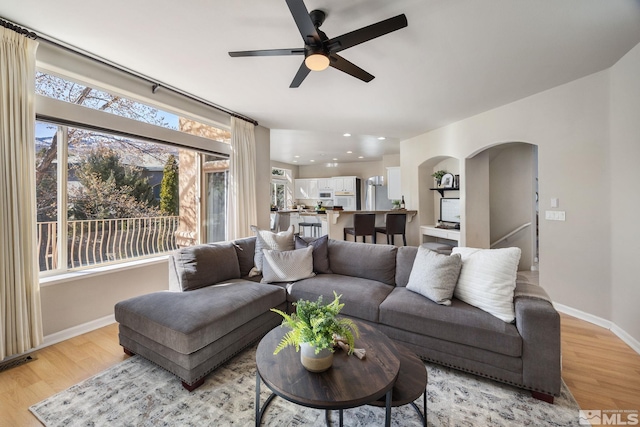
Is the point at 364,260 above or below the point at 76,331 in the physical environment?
above

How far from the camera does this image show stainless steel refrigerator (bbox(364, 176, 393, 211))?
8359mm

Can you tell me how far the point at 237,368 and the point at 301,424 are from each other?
755 millimetres

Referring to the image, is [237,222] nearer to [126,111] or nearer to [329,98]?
[126,111]

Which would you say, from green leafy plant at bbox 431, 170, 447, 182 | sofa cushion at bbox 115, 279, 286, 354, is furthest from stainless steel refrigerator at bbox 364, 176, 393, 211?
sofa cushion at bbox 115, 279, 286, 354

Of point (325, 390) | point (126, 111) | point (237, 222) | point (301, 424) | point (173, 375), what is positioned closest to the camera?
point (325, 390)

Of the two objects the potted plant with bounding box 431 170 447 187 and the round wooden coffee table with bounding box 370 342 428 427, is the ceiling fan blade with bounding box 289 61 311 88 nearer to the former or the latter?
the round wooden coffee table with bounding box 370 342 428 427

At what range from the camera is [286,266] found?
9.18 feet

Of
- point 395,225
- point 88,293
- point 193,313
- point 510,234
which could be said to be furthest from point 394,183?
point 88,293

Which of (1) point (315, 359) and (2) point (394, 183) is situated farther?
(2) point (394, 183)

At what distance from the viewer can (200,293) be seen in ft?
7.55

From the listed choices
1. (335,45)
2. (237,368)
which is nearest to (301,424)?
(237,368)

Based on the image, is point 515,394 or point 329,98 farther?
point 329,98

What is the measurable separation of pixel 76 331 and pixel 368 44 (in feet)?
12.9

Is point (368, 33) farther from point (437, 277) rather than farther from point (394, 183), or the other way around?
point (394, 183)
